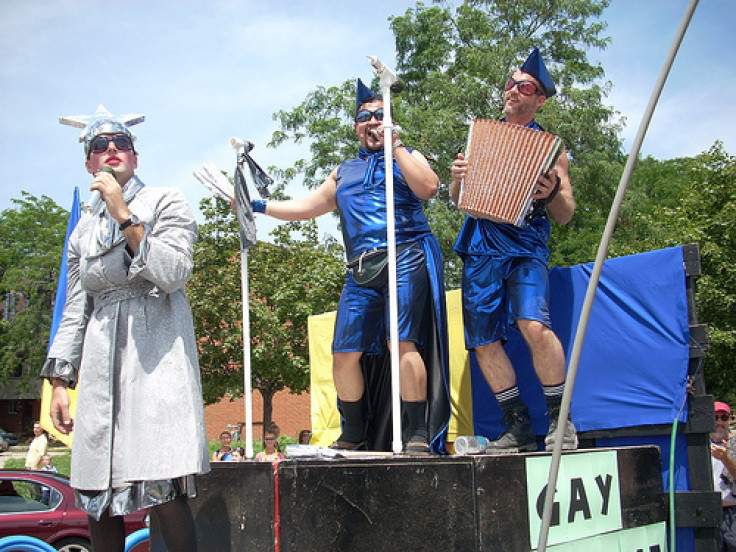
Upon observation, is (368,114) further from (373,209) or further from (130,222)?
(130,222)

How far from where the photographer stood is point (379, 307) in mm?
3824

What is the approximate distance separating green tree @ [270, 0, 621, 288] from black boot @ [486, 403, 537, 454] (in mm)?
10931

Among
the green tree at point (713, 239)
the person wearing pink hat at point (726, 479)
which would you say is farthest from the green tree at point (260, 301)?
the person wearing pink hat at point (726, 479)

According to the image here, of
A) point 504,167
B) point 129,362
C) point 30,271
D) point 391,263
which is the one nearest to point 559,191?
point 504,167

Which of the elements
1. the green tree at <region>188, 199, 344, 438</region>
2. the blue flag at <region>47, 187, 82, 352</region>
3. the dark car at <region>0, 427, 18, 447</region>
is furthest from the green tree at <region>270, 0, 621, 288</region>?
the dark car at <region>0, 427, 18, 447</region>

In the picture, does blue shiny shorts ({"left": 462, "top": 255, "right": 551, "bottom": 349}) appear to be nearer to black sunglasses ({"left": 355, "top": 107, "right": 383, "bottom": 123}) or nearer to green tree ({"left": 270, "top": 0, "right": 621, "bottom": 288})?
black sunglasses ({"left": 355, "top": 107, "right": 383, "bottom": 123})

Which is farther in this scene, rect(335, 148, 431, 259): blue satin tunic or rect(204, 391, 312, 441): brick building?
rect(204, 391, 312, 441): brick building

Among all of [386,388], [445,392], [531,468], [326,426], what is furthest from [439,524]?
[326,426]

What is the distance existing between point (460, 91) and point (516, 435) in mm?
14153

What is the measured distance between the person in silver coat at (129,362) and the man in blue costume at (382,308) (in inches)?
45.9

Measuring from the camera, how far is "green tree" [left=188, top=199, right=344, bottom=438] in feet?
59.3

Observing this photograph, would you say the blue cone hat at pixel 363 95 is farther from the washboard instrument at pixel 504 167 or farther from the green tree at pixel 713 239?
the green tree at pixel 713 239

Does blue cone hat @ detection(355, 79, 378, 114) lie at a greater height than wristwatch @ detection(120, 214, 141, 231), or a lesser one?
greater

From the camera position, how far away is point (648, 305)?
146 inches
